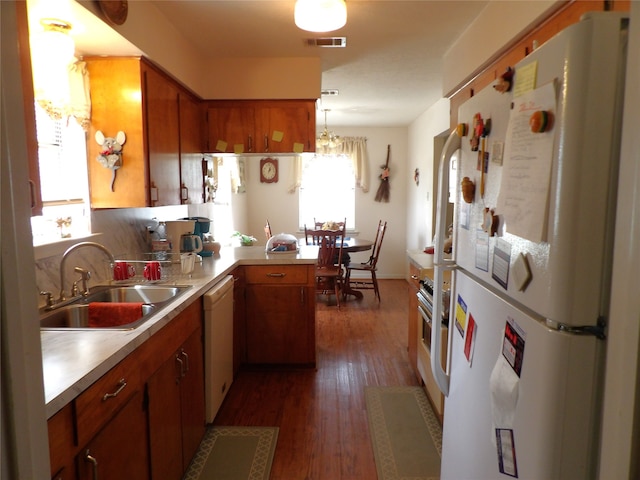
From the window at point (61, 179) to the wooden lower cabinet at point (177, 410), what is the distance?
0.81 meters

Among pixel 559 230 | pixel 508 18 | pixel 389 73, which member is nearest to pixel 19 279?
pixel 559 230

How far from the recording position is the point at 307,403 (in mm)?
2623

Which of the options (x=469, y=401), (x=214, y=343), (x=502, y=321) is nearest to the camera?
(x=502, y=321)

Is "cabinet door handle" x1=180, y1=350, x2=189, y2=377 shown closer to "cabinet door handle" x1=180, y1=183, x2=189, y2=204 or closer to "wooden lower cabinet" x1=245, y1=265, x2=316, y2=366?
"wooden lower cabinet" x1=245, y1=265, x2=316, y2=366

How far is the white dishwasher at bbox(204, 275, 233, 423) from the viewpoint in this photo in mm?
2164

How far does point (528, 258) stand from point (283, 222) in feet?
18.7

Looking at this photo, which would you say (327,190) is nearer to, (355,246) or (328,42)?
(355,246)

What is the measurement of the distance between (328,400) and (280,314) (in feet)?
2.28

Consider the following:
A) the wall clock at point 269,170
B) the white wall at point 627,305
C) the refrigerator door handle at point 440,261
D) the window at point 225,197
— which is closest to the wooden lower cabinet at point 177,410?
the refrigerator door handle at point 440,261

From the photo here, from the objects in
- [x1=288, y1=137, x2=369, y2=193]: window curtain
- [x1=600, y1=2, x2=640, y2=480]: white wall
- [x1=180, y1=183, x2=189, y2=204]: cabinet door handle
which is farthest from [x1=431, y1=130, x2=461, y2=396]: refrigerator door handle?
[x1=288, y1=137, x2=369, y2=193]: window curtain

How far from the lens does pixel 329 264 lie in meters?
4.90

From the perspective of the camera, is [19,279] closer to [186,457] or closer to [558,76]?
[558,76]

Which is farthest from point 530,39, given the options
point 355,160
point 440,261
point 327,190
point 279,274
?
point 327,190

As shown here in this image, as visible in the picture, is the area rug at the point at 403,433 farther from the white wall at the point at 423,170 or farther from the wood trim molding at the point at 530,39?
the white wall at the point at 423,170
